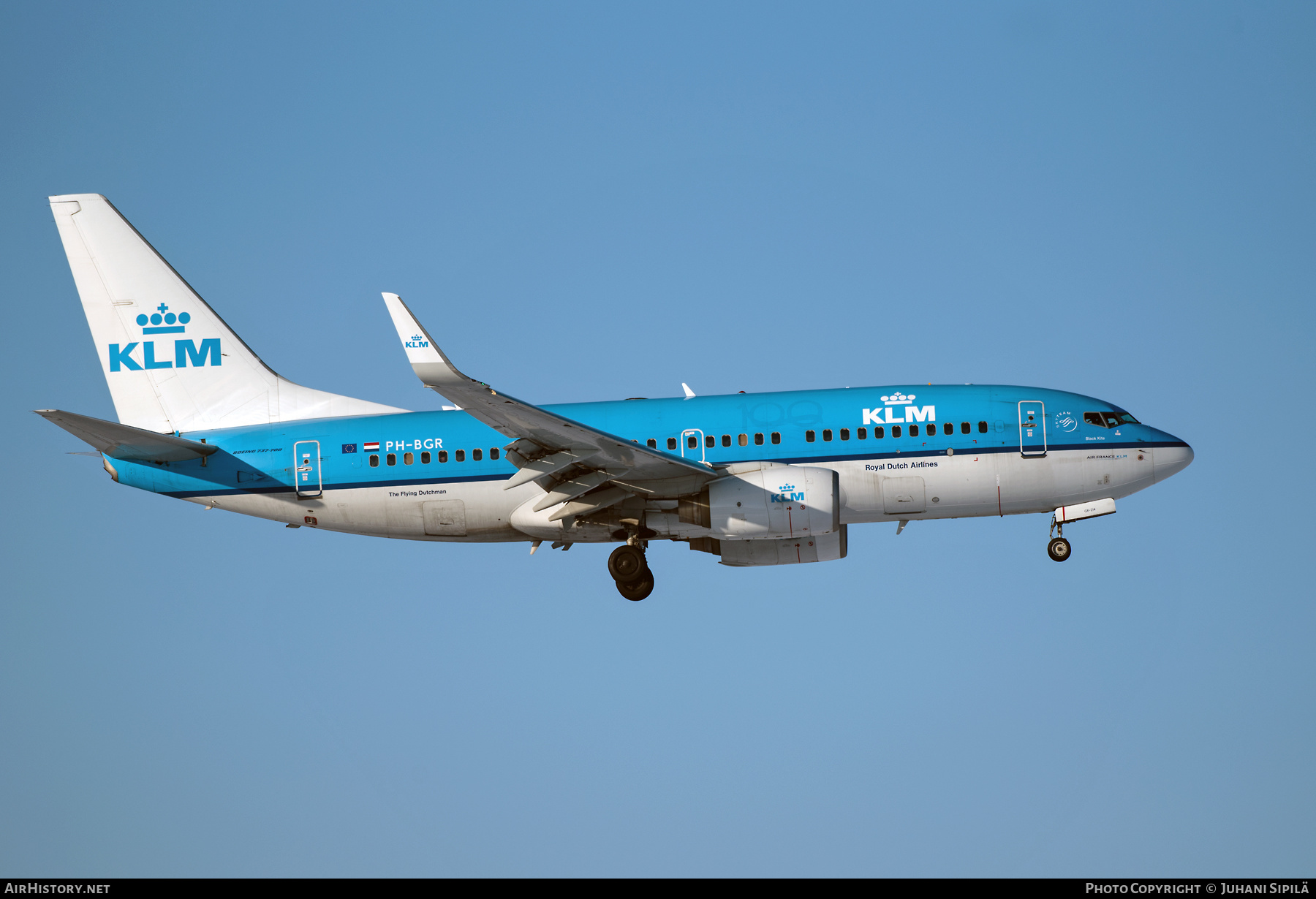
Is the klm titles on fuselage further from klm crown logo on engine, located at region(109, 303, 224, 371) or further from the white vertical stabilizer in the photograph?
klm crown logo on engine, located at region(109, 303, 224, 371)

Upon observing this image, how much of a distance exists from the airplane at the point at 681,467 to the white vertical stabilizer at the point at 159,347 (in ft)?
0.82

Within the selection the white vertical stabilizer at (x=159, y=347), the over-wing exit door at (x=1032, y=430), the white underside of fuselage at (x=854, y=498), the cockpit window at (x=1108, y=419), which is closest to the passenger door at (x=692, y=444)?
the white underside of fuselage at (x=854, y=498)

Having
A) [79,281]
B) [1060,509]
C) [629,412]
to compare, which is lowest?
[1060,509]

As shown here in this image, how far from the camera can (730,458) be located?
36.1 meters

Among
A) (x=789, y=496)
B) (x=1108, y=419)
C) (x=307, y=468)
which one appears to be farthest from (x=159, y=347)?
(x=1108, y=419)

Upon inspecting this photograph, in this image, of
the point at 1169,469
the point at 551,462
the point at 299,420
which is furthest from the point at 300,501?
the point at 1169,469

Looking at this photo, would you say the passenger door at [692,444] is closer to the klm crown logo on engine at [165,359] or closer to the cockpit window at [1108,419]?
the cockpit window at [1108,419]

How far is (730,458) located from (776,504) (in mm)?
2183

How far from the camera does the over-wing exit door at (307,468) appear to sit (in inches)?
1480

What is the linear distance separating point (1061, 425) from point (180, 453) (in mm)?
23803

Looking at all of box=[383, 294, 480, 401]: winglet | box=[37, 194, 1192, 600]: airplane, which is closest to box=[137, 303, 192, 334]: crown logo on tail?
box=[37, 194, 1192, 600]: airplane

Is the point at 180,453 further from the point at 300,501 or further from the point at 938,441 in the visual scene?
the point at 938,441

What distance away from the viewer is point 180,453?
37.7m

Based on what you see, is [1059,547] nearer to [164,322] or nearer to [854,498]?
[854,498]
